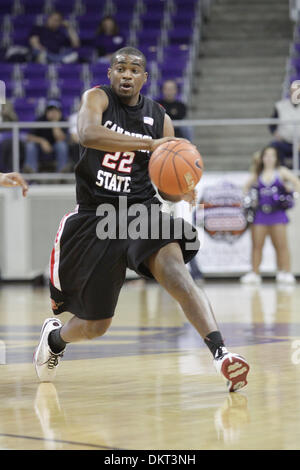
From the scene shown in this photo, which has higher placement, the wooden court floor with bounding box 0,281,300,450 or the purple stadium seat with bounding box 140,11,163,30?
the purple stadium seat with bounding box 140,11,163,30

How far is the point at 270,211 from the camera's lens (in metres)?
13.8

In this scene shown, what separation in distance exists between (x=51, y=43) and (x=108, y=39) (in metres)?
1.04

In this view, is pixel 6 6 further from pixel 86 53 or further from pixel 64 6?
pixel 86 53

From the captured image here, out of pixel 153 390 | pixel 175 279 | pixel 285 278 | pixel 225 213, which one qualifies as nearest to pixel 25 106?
pixel 225 213

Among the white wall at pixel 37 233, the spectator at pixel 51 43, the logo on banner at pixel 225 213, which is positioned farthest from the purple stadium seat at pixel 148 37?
the logo on banner at pixel 225 213

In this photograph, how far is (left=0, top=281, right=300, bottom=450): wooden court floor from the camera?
398 centimetres

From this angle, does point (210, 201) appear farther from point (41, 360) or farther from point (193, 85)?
point (41, 360)

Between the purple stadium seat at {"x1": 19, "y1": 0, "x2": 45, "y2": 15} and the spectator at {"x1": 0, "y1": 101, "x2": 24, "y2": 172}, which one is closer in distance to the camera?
the spectator at {"x1": 0, "y1": 101, "x2": 24, "y2": 172}

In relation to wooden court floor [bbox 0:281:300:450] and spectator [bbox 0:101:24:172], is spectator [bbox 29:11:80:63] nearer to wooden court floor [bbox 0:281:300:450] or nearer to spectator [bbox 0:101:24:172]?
spectator [bbox 0:101:24:172]

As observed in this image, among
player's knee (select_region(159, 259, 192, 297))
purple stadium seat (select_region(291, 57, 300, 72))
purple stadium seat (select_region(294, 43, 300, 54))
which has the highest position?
purple stadium seat (select_region(294, 43, 300, 54))

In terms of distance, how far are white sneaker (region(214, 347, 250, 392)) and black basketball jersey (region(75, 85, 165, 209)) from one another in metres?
1.03

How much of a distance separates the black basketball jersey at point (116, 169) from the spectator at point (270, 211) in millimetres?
8485

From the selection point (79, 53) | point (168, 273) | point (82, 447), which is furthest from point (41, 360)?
point (79, 53)

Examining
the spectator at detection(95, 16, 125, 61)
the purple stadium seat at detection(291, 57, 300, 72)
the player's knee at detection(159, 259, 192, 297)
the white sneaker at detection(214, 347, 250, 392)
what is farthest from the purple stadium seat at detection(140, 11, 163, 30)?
the white sneaker at detection(214, 347, 250, 392)
